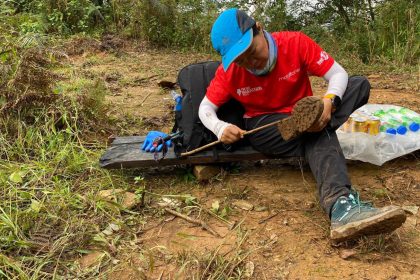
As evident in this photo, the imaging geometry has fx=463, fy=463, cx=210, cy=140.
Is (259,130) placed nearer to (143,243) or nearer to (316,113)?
(316,113)

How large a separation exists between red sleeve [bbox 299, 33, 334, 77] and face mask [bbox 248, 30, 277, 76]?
0.61 feet

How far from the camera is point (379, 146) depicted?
10.3 ft

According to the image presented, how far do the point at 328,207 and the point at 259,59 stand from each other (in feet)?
3.00

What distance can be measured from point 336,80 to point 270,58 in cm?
41

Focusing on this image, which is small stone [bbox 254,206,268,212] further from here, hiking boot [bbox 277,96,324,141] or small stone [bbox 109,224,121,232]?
small stone [bbox 109,224,121,232]

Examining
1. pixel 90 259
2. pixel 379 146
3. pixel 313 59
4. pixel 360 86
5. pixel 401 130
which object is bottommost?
pixel 90 259

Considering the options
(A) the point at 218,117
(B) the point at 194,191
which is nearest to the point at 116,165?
(B) the point at 194,191

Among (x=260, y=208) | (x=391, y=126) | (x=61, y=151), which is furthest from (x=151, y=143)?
(x=391, y=126)

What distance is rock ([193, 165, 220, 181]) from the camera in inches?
120

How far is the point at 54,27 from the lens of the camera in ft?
25.1

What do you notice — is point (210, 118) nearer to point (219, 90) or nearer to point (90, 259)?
point (219, 90)

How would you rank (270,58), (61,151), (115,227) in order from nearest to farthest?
(115,227) → (270,58) → (61,151)

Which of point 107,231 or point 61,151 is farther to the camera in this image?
point 61,151

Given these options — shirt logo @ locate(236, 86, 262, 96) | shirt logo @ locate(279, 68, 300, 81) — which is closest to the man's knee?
shirt logo @ locate(279, 68, 300, 81)
